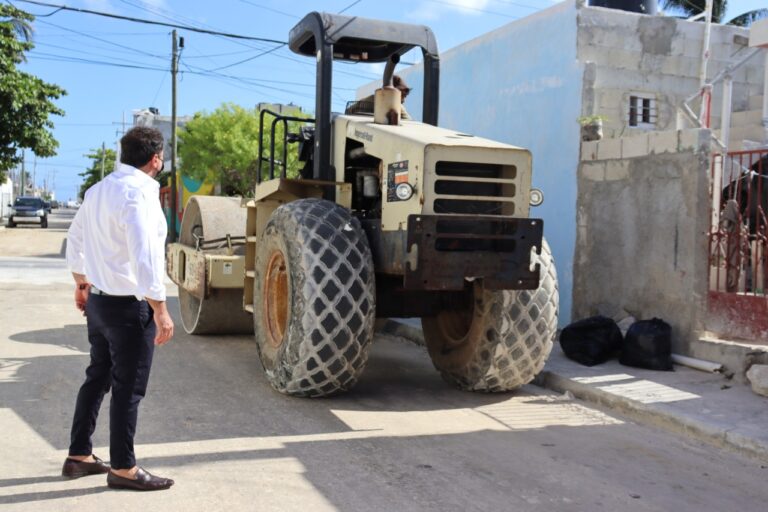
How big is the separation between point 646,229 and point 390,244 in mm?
3777

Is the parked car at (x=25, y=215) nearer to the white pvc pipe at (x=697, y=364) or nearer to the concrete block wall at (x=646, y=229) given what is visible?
the concrete block wall at (x=646, y=229)

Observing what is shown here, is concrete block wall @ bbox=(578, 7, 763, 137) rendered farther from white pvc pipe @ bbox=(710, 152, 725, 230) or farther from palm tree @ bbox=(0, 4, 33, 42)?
palm tree @ bbox=(0, 4, 33, 42)

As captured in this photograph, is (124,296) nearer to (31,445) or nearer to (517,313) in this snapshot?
(31,445)

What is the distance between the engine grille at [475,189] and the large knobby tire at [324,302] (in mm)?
731

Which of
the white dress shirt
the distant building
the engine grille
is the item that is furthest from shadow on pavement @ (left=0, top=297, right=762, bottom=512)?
the distant building

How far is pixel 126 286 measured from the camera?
4105 millimetres

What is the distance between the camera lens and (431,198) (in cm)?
582

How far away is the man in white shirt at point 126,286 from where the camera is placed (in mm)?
4059

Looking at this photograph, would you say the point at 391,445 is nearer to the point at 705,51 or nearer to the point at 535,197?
the point at 535,197

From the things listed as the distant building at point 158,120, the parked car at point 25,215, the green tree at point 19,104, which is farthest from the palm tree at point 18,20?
the distant building at point 158,120

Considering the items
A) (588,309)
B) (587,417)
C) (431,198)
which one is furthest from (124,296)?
(588,309)

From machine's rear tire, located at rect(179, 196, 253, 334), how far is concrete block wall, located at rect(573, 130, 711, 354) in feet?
13.2

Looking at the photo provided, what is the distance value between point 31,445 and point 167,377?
2.21 meters

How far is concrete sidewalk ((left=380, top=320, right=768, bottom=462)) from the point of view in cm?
570
